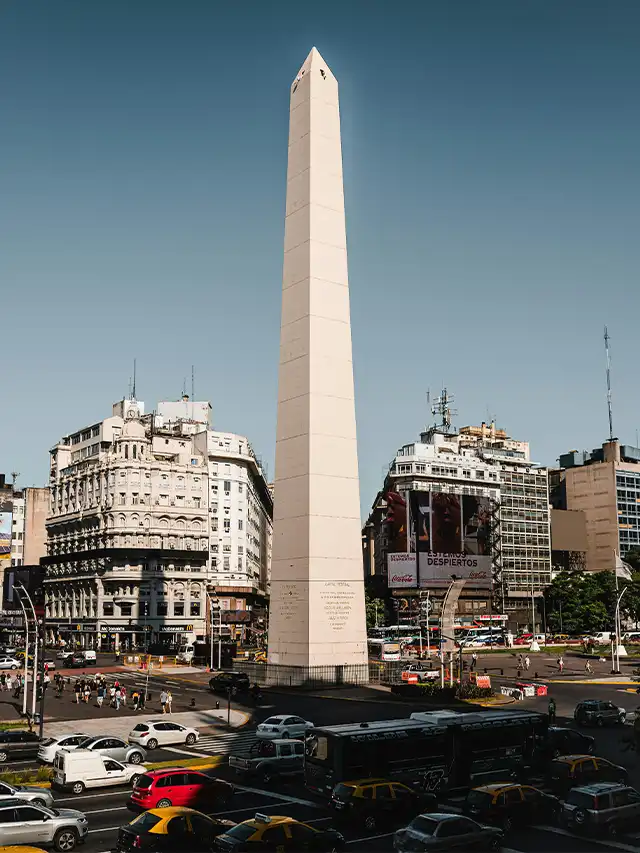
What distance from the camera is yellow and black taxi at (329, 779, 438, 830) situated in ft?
76.3

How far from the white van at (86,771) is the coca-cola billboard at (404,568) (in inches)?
4210

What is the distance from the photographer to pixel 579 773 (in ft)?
86.4

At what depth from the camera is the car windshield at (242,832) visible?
65.2 ft

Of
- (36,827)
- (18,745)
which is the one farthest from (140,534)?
(36,827)

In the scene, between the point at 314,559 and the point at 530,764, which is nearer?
the point at 530,764

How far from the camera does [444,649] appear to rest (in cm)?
5325

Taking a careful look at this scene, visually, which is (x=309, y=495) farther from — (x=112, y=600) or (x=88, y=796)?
(x=112, y=600)

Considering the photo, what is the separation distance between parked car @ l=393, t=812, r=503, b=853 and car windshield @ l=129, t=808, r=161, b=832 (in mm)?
5413

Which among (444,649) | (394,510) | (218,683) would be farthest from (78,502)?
(444,649)

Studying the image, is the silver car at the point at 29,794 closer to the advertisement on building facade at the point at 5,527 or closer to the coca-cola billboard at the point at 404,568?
the advertisement on building facade at the point at 5,527

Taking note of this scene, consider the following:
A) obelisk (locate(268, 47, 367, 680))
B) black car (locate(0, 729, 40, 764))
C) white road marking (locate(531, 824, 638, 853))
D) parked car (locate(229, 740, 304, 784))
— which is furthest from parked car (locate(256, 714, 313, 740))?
obelisk (locate(268, 47, 367, 680))

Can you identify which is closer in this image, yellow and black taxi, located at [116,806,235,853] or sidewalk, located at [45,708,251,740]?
yellow and black taxi, located at [116,806,235,853]

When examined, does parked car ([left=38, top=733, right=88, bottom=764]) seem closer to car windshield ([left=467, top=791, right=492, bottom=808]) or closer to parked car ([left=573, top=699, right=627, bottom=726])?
car windshield ([left=467, top=791, right=492, bottom=808])

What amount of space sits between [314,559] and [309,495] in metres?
3.64
